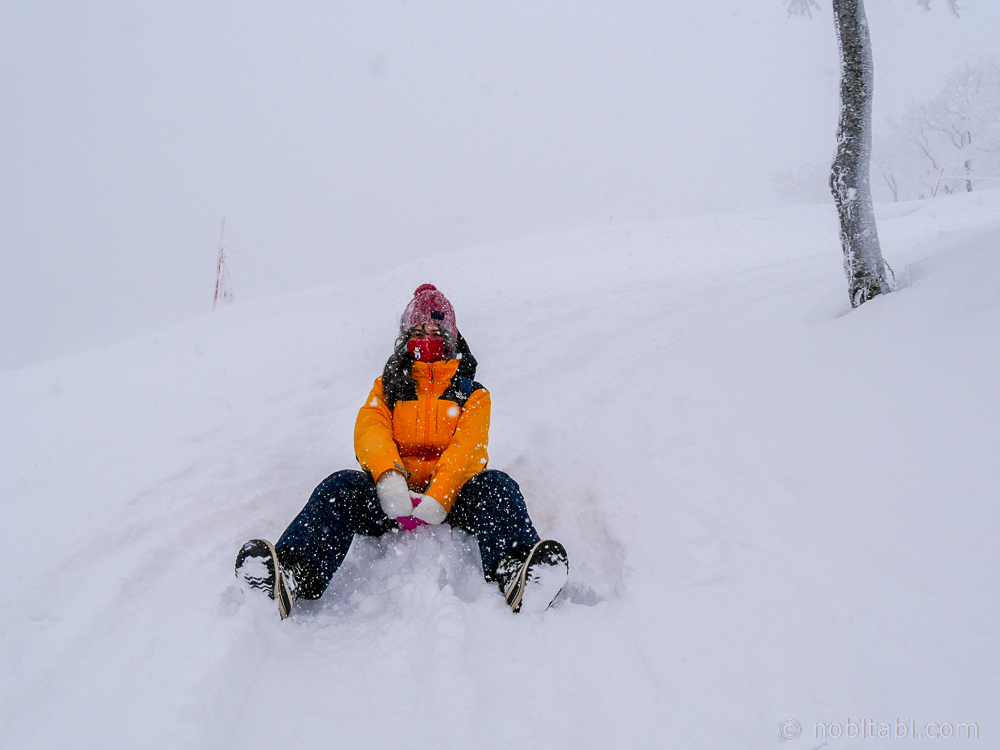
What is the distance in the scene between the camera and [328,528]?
2562mm

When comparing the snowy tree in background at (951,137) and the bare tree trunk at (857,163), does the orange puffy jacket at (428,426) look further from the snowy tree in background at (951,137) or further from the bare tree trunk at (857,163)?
the snowy tree in background at (951,137)

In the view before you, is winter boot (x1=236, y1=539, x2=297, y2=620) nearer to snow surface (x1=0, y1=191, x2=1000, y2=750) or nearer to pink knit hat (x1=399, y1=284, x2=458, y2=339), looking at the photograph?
snow surface (x1=0, y1=191, x2=1000, y2=750)

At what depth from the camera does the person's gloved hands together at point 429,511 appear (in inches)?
105

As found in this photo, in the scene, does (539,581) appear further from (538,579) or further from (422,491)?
(422,491)

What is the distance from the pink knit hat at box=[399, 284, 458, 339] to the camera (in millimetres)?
3322

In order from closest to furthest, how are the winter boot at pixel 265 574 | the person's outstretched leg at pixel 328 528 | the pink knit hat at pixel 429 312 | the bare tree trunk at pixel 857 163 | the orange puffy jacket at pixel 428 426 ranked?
1. the winter boot at pixel 265 574
2. the person's outstretched leg at pixel 328 528
3. the orange puffy jacket at pixel 428 426
4. the pink knit hat at pixel 429 312
5. the bare tree trunk at pixel 857 163

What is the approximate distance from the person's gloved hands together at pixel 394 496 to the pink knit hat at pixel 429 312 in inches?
39.6

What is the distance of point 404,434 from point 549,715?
1661 mm

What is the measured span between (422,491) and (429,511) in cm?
40

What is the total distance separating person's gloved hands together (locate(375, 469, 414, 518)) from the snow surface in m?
0.29

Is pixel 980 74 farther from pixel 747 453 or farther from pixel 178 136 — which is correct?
pixel 178 136

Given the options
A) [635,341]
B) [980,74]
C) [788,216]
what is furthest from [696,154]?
[635,341]

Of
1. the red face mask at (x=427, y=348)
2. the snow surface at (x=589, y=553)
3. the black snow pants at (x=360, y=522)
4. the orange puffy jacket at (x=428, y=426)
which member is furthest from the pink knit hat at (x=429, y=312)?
the snow surface at (x=589, y=553)

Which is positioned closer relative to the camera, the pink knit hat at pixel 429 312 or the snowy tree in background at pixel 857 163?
the pink knit hat at pixel 429 312
